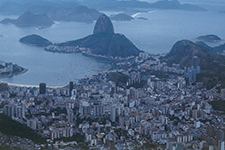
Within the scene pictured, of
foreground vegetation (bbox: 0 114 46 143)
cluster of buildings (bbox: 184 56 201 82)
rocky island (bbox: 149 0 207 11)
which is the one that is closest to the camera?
foreground vegetation (bbox: 0 114 46 143)

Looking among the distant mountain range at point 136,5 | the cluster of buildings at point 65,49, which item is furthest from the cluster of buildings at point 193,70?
the distant mountain range at point 136,5

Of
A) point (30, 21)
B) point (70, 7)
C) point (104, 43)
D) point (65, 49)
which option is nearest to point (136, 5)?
point (70, 7)

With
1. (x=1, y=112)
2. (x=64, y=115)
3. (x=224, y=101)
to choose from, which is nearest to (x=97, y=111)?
(x=64, y=115)

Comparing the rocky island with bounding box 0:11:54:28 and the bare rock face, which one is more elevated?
the rocky island with bounding box 0:11:54:28

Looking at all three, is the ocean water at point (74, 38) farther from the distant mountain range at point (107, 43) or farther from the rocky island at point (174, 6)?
the rocky island at point (174, 6)

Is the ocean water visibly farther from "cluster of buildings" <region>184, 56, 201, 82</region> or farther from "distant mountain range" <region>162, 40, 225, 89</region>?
"cluster of buildings" <region>184, 56, 201, 82</region>

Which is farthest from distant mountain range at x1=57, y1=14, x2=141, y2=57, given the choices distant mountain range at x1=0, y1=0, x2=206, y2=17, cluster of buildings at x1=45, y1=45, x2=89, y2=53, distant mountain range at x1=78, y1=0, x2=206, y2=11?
distant mountain range at x1=78, y1=0, x2=206, y2=11

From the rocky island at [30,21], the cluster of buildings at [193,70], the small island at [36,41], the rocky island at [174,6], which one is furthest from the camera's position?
the rocky island at [174,6]

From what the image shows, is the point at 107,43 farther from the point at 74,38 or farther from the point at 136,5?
the point at 136,5
